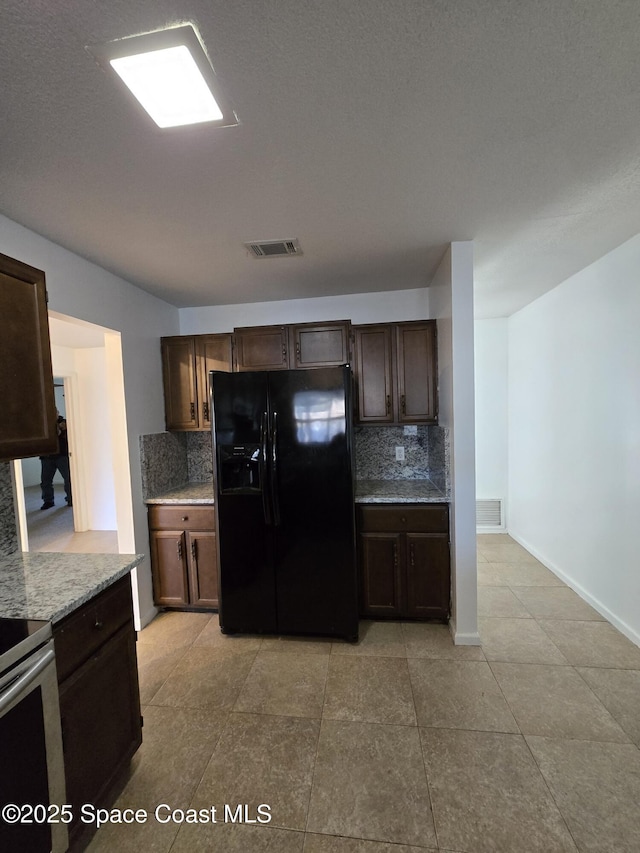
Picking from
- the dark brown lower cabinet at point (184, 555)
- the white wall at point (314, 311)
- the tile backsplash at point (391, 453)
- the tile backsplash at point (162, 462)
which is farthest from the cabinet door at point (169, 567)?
the white wall at point (314, 311)

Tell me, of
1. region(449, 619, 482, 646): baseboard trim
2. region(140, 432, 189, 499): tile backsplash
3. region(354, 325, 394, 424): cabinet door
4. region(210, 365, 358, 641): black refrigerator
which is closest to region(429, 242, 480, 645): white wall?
region(449, 619, 482, 646): baseboard trim

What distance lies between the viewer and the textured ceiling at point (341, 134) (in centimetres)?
90

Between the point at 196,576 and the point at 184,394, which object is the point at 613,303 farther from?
the point at 196,576

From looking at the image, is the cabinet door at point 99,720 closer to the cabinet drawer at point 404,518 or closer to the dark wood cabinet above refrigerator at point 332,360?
the cabinet drawer at point 404,518

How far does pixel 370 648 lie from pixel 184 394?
2.45m

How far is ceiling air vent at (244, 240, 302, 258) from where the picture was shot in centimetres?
210

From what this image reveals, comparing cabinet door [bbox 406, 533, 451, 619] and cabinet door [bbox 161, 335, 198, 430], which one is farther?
cabinet door [bbox 161, 335, 198, 430]

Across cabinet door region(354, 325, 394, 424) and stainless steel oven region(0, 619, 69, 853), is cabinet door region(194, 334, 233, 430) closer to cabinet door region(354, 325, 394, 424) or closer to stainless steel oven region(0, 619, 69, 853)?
cabinet door region(354, 325, 394, 424)

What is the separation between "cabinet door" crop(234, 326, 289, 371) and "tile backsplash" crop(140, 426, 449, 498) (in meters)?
0.85

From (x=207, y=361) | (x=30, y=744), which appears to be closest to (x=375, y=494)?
(x=207, y=361)

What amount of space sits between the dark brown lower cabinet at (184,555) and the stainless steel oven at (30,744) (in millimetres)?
1585

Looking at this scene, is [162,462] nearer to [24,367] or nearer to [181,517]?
[181,517]

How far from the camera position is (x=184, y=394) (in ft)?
10.0

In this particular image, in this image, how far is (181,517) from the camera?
2.72 m
